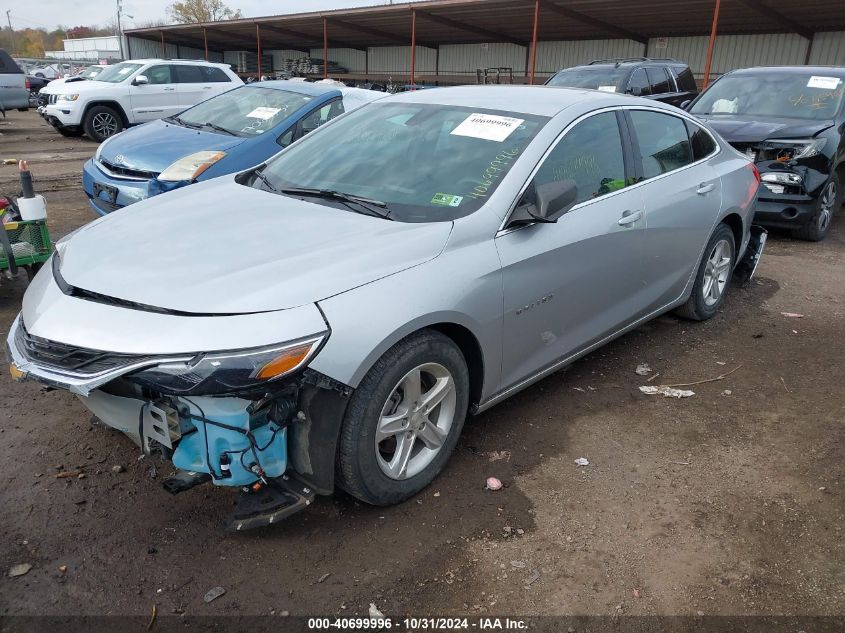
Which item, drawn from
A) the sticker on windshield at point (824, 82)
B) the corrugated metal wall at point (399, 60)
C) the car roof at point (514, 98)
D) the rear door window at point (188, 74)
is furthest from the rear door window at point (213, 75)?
the corrugated metal wall at point (399, 60)

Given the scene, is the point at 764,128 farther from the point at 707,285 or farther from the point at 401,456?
the point at 401,456

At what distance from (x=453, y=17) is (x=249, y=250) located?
23.2 m

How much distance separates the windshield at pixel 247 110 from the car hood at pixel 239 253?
4.08m

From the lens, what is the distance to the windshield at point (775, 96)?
25.6ft

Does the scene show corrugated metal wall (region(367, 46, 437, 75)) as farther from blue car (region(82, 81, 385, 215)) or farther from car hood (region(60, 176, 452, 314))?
car hood (region(60, 176, 452, 314))

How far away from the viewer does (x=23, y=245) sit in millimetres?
4855

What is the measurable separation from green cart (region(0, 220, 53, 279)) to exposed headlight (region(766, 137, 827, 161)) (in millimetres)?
7025

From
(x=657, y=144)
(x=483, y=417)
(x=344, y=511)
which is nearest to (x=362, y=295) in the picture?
Result: (x=344, y=511)

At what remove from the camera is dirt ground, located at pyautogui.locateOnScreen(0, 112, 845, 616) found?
8.14 feet

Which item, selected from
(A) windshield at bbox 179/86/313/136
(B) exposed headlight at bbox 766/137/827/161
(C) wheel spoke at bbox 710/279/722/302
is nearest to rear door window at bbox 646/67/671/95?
(B) exposed headlight at bbox 766/137/827/161

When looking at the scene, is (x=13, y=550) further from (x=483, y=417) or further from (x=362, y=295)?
(x=483, y=417)

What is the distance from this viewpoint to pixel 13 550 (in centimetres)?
263

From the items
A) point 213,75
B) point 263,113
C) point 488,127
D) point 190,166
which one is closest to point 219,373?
point 488,127

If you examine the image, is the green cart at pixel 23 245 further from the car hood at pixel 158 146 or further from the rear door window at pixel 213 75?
the rear door window at pixel 213 75
